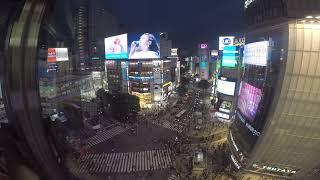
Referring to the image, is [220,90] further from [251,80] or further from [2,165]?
[2,165]

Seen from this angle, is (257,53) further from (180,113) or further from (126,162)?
(180,113)

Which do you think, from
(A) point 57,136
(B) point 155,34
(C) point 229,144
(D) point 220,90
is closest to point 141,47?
(B) point 155,34

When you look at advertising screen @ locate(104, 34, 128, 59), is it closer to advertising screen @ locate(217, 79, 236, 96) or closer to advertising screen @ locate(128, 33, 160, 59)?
advertising screen @ locate(128, 33, 160, 59)

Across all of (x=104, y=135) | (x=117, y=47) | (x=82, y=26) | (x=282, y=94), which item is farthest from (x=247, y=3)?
(x=82, y=26)

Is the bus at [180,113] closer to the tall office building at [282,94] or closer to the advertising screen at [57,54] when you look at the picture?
the tall office building at [282,94]

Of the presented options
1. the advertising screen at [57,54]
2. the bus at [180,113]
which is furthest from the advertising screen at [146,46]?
the advertising screen at [57,54]

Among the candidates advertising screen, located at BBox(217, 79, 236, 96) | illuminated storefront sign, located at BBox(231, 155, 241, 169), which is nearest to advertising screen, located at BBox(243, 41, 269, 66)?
illuminated storefront sign, located at BBox(231, 155, 241, 169)
